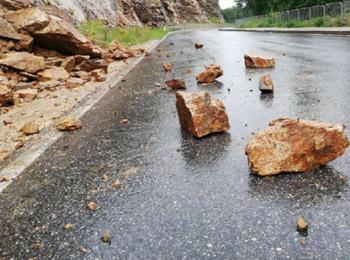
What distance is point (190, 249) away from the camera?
86.8 inches

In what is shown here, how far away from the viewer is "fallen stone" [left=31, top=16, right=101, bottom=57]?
32.6ft

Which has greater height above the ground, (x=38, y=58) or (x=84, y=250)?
(x=38, y=58)

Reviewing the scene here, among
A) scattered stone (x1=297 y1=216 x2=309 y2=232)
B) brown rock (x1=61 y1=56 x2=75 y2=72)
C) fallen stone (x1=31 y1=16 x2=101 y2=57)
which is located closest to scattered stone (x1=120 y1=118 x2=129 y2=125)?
scattered stone (x1=297 y1=216 x2=309 y2=232)

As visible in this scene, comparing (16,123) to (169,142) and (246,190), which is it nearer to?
(169,142)

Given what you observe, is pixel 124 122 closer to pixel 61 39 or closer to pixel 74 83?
pixel 74 83

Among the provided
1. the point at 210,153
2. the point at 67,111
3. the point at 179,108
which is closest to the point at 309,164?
the point at 210,153

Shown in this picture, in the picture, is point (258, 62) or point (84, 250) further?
point (258, 62)

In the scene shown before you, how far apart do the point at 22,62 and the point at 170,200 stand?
→ 6451 millimetres

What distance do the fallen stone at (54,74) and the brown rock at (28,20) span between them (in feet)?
4.77

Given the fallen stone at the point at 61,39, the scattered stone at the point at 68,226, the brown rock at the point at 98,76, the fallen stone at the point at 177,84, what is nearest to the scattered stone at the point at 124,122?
the fallen stone at the point at 177,84

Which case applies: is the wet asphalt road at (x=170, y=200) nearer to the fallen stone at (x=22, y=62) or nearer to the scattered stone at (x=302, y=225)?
the scattered stone at (x=302, y=225)

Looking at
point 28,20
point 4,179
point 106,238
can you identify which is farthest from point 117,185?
point 28,20

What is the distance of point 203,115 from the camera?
4.10 meters

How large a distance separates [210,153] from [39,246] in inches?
68.0
